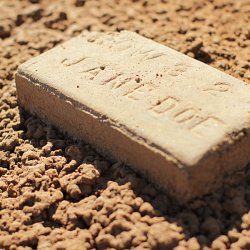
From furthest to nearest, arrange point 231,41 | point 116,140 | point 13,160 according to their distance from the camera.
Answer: point 231,41, point 13,160, point 116,140

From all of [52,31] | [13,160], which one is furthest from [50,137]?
[52,31]

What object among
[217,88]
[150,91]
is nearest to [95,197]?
[150,91]

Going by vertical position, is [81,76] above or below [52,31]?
above

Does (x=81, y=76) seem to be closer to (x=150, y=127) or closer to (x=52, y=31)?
(x=150, y=127)

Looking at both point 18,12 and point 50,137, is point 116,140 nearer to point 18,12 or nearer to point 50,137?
point 50,137

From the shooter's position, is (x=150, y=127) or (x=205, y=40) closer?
(x=150, y=127)

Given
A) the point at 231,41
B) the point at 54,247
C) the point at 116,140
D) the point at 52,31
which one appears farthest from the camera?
the point at 52,31

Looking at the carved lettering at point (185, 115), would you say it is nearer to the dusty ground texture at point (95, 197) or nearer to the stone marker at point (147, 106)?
the stone marker at point (147, 106)

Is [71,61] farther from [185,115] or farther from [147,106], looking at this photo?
[185,115]
